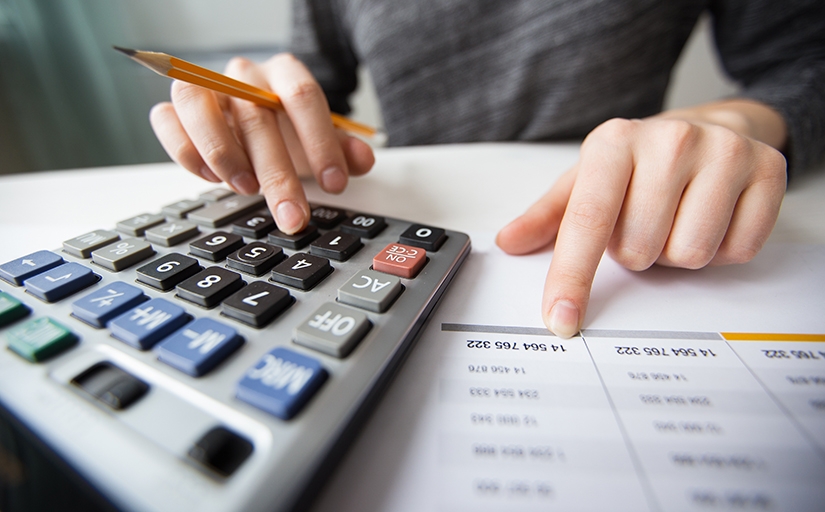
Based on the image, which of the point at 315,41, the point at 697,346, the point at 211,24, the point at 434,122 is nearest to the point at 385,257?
the point at 697,346

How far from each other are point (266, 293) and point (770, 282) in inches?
13.1

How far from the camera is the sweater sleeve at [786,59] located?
401 millimetres

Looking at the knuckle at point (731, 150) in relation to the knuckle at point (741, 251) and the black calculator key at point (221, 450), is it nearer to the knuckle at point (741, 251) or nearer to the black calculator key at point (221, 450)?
the knuckle at point (741, 251)

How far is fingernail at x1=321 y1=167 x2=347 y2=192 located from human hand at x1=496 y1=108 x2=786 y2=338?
0.69ft

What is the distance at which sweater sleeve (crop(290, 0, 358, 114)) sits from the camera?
686 mm

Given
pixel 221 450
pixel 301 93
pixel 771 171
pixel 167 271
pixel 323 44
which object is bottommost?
pixel 221 450

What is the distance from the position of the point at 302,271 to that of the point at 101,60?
140 centimetres

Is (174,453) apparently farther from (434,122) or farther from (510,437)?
(434,122)

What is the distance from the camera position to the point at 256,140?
1.09 feet

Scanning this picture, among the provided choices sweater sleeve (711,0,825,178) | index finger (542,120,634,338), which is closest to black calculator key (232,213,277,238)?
index finger (542,120,634,338)

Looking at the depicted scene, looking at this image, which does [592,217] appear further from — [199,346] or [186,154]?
[186,154]

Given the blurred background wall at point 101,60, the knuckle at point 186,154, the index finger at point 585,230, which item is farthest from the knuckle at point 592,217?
the blurred background wall at point 101,60

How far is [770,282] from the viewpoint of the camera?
253 millimetres

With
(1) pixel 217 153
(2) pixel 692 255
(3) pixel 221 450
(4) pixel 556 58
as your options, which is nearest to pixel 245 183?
(1) pixel 217 153
